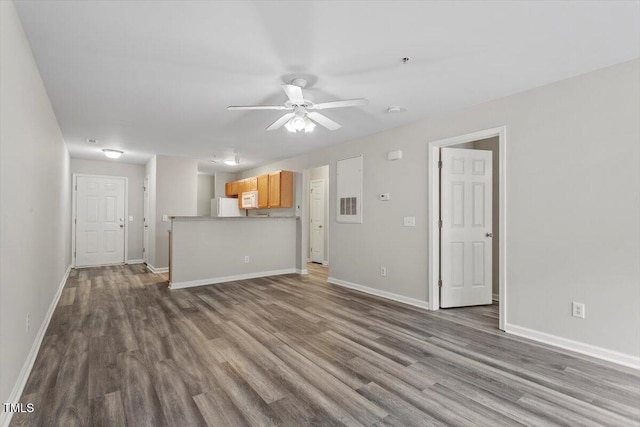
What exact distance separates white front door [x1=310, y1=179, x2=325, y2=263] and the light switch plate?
151 inches

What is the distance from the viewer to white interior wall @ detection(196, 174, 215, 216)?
30.6 ft

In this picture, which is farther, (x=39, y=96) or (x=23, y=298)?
(x=39, y=96)

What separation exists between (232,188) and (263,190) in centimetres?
194

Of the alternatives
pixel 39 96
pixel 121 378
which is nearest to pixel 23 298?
pixel 121 378

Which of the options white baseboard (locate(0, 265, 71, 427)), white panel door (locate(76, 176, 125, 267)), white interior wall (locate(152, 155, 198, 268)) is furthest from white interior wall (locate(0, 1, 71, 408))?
white panel door (locate(76, 176, 125, 267))

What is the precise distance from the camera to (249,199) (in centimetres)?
754

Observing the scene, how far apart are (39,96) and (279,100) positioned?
2197mm

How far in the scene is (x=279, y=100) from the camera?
3303 mm

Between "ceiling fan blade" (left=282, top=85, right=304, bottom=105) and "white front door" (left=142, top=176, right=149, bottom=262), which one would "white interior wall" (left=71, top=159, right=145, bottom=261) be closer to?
"white front door" (left=142, top=176, right=149, bottom=262)

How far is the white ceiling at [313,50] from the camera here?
187 centimetres

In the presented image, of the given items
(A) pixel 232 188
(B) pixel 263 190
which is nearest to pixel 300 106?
(B) pixel 263 190

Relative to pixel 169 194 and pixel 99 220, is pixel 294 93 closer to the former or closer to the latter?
pixel 169 194

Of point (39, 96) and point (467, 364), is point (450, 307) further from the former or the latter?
point (39, 96)

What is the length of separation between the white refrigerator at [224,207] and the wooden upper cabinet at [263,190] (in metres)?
1.16
